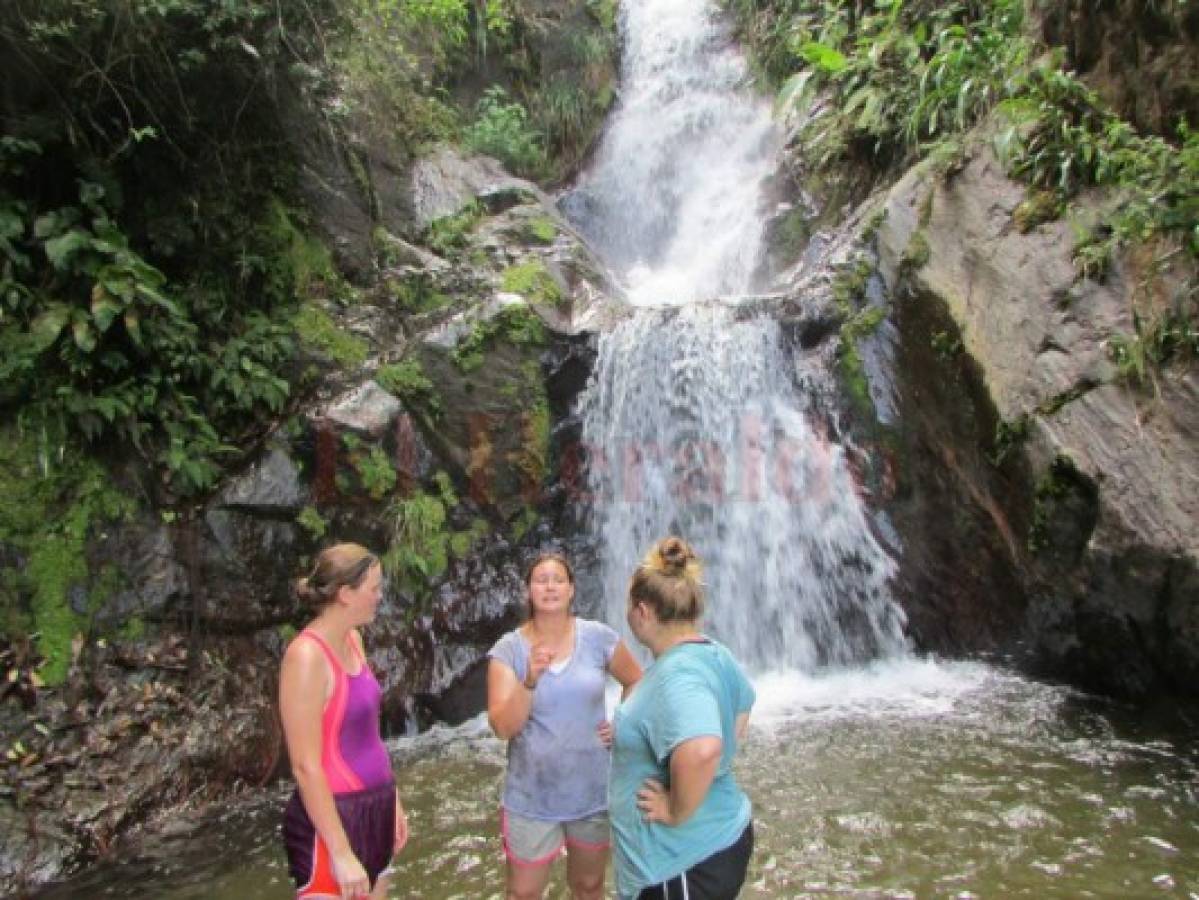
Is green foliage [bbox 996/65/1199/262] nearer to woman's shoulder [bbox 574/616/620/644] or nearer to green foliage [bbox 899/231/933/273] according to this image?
green foliage [bbox 899/231/933/273]

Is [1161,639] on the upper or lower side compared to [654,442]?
lower

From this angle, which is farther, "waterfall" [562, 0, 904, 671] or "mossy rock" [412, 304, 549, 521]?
"mossy rock" [412, 304, 549, 521]

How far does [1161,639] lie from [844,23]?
348 inches

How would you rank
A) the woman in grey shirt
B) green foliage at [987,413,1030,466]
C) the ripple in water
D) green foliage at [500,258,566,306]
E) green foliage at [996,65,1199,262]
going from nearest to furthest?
the woman in grey shirt < the ripple in water < green foliage at [996,65,1199,262] < green foliage at [987,413,1030,466] < green foliage at [500,258,566,306]

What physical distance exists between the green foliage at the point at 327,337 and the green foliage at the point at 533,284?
1715 millimetres

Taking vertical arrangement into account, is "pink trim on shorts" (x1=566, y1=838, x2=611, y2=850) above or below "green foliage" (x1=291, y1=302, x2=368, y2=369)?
below

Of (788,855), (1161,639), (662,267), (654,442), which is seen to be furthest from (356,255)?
(1161,639)

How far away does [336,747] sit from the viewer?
8.45 feet

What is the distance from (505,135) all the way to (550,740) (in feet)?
39.3

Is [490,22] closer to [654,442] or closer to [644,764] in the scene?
[654,442]

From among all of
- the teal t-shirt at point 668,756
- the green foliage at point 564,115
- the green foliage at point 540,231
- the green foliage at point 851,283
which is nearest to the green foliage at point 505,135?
the green foliage at point 564,115

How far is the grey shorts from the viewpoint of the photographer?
9.45 feet

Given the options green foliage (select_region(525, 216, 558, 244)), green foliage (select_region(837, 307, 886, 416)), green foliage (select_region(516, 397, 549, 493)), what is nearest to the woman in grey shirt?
green foliage (select_region(516, 397, 549, 493))

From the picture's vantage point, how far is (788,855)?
165 inches
